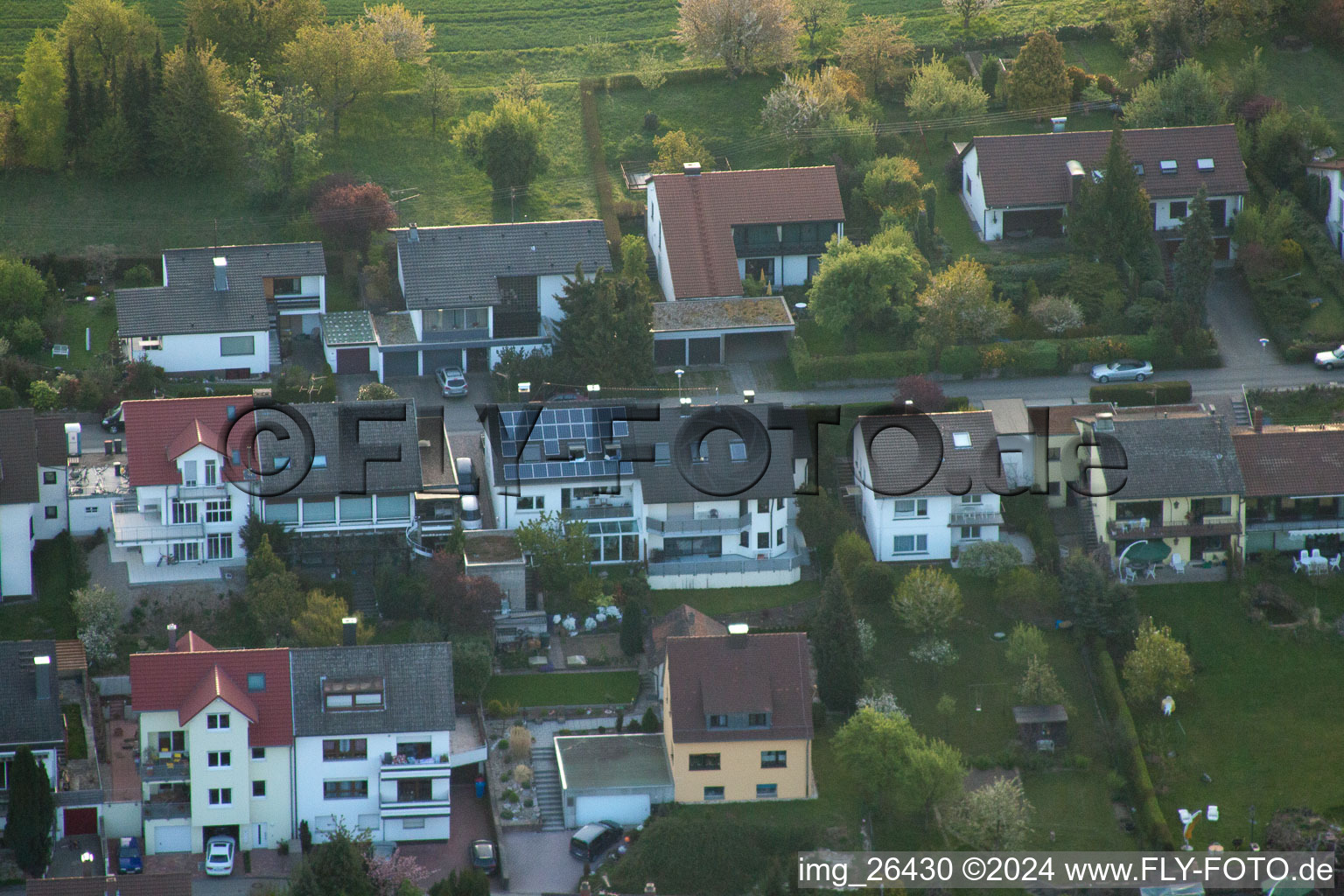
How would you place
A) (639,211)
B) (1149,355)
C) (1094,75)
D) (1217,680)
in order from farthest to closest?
(1094,75) < (639,211) < (1149,355) < (1217,680)

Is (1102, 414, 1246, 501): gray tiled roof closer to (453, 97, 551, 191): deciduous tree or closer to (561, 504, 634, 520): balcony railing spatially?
(561, 504, 634, 520): balcony railing

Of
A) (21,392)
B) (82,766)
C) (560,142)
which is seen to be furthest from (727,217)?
(82,766)

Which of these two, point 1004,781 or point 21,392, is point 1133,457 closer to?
point 1004,781

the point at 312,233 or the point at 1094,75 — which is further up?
the point at 1094,75

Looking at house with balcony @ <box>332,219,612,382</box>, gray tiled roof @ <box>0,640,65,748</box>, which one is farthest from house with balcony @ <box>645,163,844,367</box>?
gray tiled roof @ <box>0,640,65,748</box>

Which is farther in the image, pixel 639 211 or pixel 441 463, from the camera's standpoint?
pixel 639 211

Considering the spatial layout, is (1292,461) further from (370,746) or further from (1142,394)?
(370,746)

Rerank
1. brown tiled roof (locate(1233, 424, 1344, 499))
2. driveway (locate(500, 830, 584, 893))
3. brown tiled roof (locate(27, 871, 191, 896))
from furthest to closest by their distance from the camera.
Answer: brown tiled roof (locate(1233, 424, 1344, 499)), driveway (locate(500, 830, 584, 893)), brown tiled roof (locate(27, 871, 191, 896))

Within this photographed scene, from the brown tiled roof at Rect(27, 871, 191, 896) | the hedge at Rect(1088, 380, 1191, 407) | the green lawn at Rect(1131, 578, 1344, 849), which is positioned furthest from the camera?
the hedge at Rect(1088, 380, 1191, 407)
